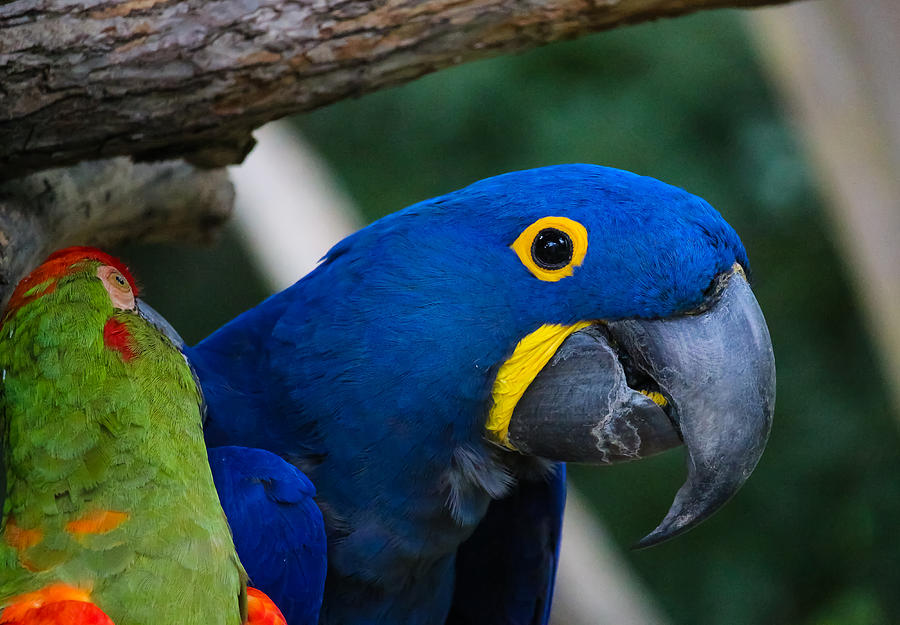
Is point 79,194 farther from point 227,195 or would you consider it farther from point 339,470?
point 339,470

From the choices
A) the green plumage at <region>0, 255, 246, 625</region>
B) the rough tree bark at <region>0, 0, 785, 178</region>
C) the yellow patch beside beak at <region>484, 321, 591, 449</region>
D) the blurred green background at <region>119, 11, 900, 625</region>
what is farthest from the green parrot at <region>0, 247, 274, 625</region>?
the blurred green background at <region>119, 11, 900, 625</region>

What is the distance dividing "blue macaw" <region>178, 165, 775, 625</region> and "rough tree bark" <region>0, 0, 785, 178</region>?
0.26 meters

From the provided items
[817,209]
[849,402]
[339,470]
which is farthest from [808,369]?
[339,470]

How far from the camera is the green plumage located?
1.32 metres

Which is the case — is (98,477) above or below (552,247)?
below

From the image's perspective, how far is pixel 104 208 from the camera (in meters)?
2.15

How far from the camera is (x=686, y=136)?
4.93 m

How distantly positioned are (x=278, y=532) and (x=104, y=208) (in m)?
0.94

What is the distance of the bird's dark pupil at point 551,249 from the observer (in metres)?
1.61

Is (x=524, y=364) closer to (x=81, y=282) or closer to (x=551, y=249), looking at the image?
(x=551, y=249)

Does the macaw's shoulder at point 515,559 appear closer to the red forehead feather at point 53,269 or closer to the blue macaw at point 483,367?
the blue macaw at point 483,367

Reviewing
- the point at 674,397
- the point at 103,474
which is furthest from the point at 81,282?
the point at 674,397

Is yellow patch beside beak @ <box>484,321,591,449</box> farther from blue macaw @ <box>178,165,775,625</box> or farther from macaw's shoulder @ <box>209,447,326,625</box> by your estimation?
macaw's shoulder @ <box>209,447,326,625</box>

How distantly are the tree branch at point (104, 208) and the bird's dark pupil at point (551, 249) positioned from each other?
A: 2.98 feet
